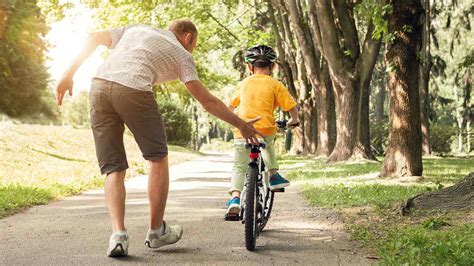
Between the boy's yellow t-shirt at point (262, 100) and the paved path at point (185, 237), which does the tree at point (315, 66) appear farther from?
the boy's yellow t-shirt at point (262, 100)

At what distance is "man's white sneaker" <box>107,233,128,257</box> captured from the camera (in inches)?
186

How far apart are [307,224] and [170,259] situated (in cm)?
236

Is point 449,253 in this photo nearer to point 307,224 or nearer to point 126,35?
point 307,224

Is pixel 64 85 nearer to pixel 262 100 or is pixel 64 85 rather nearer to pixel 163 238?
pixel 163 238

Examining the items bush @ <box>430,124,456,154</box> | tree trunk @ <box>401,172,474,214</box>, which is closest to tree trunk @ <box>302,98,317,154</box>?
bush @ <box>430,124,456,154</box>

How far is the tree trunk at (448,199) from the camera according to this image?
659 centimetres

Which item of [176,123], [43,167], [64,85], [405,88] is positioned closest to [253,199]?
[64,85]

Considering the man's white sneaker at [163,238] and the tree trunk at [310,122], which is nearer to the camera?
the man's white sneaker at [163,238]

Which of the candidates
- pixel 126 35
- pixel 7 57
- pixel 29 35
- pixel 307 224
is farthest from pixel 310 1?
pixel 7 57

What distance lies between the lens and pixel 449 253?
4.58m

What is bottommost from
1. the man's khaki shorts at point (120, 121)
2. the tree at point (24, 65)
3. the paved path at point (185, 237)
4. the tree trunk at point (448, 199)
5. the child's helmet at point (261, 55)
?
the paved path at point (185, 237)

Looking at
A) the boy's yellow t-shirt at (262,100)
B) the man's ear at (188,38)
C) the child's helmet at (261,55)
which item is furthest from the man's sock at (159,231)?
the child's helmet at (261,55)

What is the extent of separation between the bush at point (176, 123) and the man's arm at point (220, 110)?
3816 cm

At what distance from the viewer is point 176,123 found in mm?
44156
